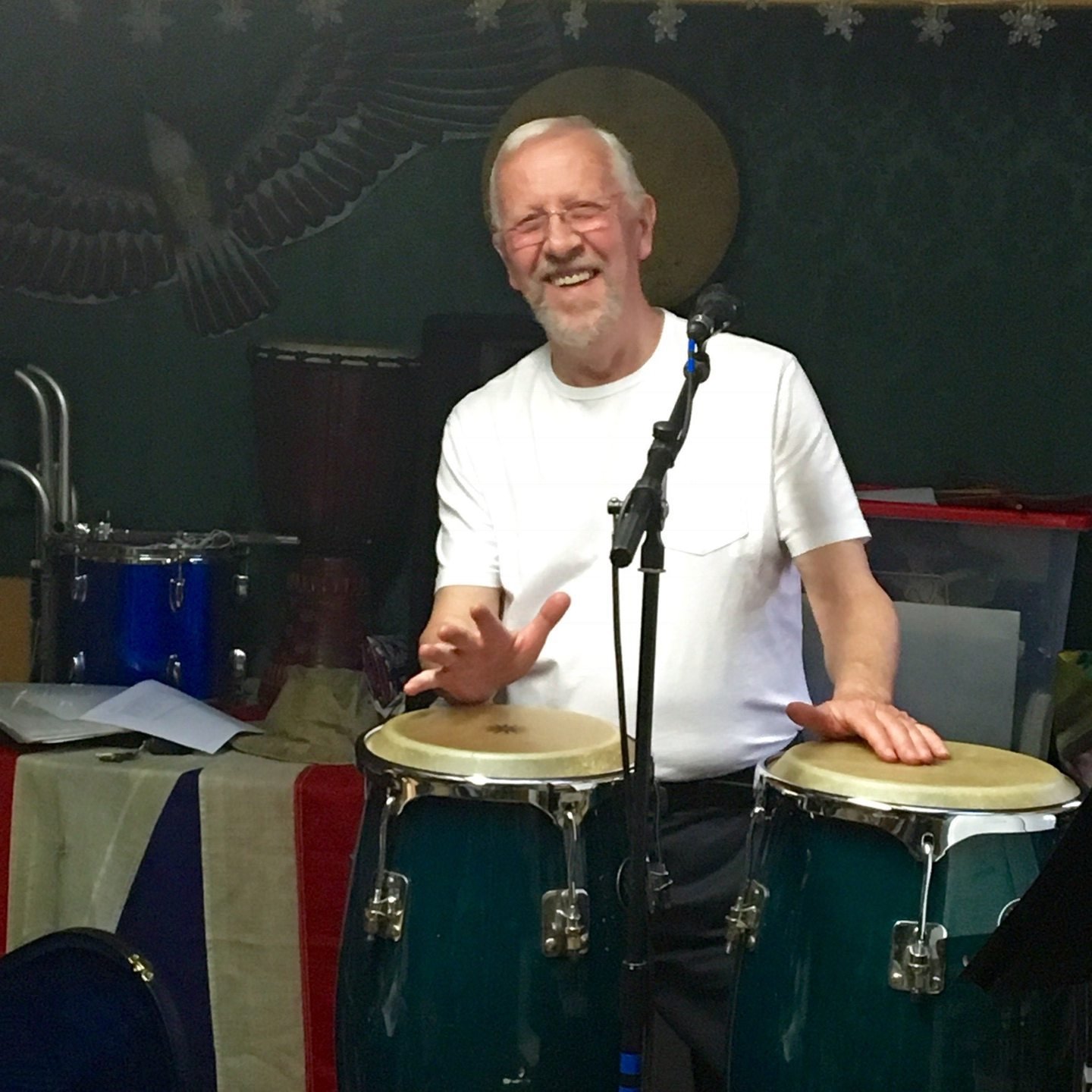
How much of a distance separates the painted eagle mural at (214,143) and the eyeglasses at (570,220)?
0.76 m

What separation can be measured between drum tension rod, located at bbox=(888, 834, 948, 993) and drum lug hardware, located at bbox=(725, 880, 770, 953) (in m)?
0.17

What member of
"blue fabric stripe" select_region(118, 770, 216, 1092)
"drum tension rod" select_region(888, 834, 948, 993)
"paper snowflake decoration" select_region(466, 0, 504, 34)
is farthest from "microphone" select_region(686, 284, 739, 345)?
A: "paper snowflake decoration" select_region(466, 0, 504, 34)

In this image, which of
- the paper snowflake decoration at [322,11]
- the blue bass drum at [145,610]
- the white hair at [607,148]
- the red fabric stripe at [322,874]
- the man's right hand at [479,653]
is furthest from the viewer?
the paper snowflake decoration at [322,11]

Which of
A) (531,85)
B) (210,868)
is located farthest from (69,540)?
(531,85)

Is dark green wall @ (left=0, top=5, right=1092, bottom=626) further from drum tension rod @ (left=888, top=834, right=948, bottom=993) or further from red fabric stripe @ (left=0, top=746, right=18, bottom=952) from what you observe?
drum tension rod @ (left=888, top=834, right=948, bottom=993)

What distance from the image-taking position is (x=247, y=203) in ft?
9.77

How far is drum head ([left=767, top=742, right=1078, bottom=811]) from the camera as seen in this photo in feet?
4.92

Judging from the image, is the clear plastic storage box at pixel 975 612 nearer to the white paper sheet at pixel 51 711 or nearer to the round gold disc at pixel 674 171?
the round gold disc at pixel 674 171

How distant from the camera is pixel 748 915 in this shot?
1.62 meters

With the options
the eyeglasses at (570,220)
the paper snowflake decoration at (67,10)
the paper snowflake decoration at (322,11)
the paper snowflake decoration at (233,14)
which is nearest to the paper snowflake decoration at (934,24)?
the eyeglasses at (570,220)

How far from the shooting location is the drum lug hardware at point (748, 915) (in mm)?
1607

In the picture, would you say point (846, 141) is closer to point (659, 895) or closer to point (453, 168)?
point (453, 168)

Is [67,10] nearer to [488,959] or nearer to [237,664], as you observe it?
[237,664]

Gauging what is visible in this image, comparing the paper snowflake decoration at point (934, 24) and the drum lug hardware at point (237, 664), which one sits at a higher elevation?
the paper snowflake decoration at point (934, 24)
